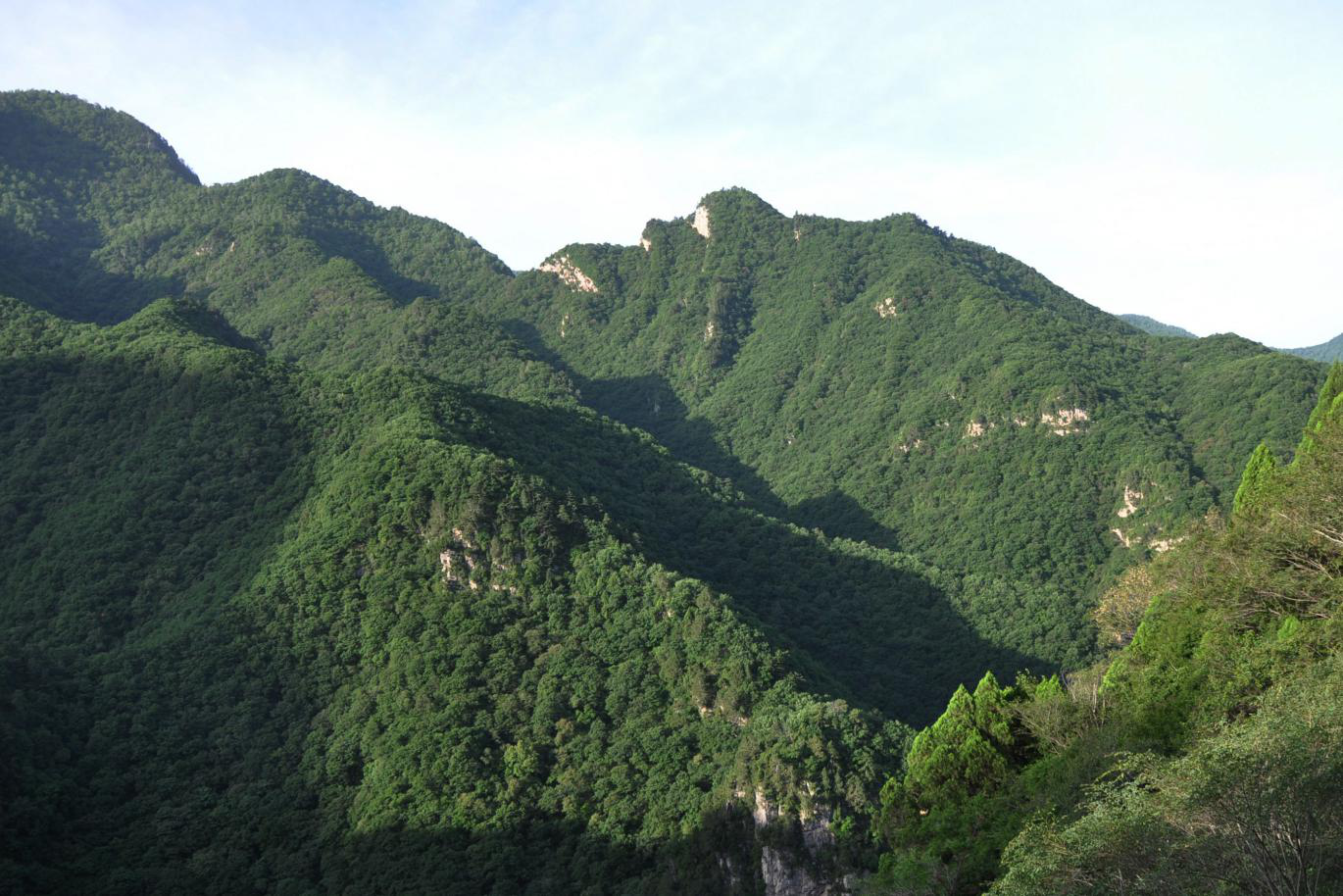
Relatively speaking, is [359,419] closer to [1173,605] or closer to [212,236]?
[1173,605]

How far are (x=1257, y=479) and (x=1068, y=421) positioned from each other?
91.0m

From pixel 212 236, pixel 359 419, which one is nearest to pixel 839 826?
pixel 359 419

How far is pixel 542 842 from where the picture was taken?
6619 centimetres

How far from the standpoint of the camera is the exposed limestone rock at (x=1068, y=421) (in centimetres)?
13212

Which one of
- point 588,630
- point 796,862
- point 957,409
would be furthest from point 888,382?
point 796,862

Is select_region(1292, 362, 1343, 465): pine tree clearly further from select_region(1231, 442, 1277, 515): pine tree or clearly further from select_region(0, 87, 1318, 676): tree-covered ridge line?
select_region(0, 87, 1318, 676): tree-covered ridge line

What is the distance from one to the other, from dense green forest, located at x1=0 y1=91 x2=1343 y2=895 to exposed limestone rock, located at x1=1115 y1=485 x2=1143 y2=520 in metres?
0.30

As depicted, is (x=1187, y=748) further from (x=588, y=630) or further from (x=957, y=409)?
(x=957, y=409)

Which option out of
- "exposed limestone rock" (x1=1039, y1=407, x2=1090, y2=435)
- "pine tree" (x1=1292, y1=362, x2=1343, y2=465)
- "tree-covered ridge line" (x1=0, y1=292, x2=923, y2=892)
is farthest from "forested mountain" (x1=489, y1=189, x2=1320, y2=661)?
"pine tree" (x1=1292, y1=362, x2=1343, y2=465)

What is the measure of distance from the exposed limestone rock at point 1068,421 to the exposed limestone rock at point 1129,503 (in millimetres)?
12885

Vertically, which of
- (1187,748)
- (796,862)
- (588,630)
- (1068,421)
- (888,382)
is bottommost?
(796,862)

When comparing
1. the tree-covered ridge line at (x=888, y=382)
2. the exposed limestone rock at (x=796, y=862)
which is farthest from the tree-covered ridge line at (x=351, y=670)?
the tree-covered ridge line at (x=888, y=382)

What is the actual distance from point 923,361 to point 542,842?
367ft

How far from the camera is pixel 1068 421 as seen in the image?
133 m
